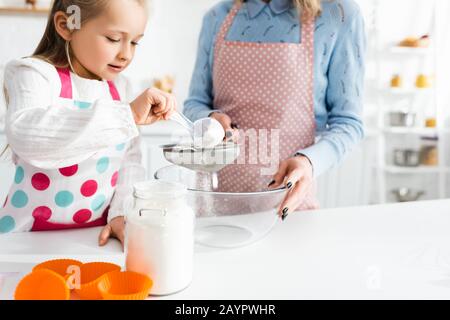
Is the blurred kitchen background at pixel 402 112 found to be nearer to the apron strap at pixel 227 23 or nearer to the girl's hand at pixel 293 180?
the apron strap at pixel 227 23

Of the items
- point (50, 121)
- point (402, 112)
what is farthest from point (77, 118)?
point (402, 112)

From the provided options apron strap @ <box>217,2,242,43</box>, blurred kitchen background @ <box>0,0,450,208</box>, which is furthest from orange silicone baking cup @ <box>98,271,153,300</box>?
blurred kitchen background @ <box>0,0,450,208</box>

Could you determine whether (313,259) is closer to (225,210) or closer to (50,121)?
(225,210)

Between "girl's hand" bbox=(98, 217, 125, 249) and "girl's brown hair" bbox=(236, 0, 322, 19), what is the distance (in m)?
0.58

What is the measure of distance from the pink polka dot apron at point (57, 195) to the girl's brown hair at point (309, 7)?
0.44 metres

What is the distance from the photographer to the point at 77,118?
1.84 feet

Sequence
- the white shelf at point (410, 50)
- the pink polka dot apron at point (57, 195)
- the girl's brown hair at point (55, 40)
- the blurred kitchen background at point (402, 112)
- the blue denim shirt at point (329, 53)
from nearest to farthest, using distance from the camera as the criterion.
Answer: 1. the girl's brown hair at point (55, 40)
2. the pink polka dot apron at point (57, 195)
3. the blue denim shirt at point (329, 53)
4. the blurred kitchen background at point (402, 112)
5. the white shelf at point (410, 50)

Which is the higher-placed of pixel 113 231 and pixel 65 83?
pixel 65 83

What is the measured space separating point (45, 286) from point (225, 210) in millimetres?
322

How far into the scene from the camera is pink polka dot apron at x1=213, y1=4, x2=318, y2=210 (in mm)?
995

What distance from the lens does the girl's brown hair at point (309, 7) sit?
A: 3.18ft

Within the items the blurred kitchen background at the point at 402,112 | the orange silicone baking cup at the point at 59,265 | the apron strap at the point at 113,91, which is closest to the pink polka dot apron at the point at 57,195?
the apron strap at the point at 113,91

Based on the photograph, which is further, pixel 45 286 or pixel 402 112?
pixel 402 112
